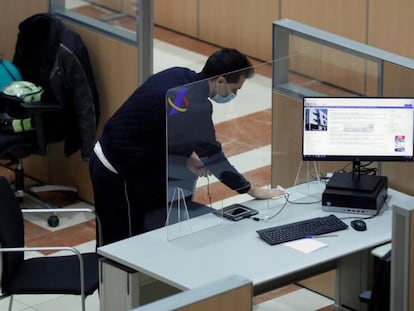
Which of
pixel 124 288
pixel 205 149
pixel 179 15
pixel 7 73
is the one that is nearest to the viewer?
pixel 124 288

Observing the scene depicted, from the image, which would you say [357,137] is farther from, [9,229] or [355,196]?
[9,229]

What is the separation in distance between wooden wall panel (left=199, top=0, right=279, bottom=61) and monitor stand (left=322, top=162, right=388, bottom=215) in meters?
4.01

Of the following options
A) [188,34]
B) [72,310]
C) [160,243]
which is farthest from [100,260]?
[188,34]

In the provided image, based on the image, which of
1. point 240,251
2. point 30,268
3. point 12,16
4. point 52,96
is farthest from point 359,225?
point 12,16

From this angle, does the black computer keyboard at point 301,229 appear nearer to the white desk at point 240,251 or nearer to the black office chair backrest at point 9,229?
the white desk at point 240,251

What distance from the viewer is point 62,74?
713 cm

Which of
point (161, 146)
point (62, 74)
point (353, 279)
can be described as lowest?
point (353, 279)

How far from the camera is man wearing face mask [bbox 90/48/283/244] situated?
17.4 feet

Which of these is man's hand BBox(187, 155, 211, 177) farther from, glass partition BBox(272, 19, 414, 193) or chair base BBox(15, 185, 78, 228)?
chair base BBox(15, 185, 78, 228)

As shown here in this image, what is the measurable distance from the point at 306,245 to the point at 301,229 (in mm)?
139

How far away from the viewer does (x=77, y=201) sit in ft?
25.1

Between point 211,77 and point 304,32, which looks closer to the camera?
point 211,77

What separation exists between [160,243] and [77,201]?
238cm

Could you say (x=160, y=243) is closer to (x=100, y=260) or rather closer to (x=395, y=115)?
(x=100, y=260)
